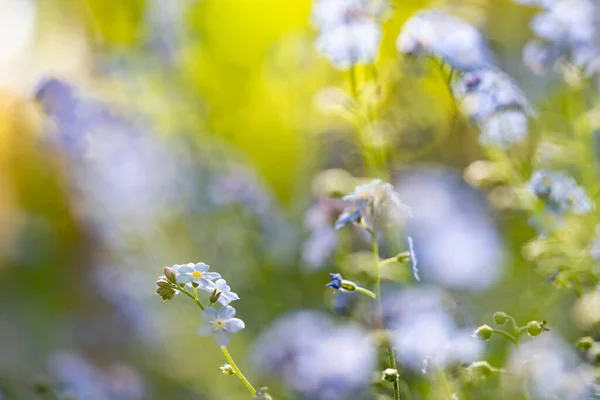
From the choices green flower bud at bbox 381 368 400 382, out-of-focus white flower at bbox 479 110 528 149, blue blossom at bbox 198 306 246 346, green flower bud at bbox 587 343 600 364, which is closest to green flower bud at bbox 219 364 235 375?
blue blossom at bbox 198 306 246 346

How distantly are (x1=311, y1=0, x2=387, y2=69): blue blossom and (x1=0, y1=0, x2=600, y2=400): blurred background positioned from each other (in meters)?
0.06

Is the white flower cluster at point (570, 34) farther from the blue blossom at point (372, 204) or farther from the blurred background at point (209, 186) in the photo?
the blue blossom at point (372, 204)

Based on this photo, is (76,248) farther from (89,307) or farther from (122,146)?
(122,146)

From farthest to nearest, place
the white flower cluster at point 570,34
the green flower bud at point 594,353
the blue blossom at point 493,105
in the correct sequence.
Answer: the white flower cluster at point 570,34 → the blue blossom at point 493,105 → the green flower bud at point 594,353

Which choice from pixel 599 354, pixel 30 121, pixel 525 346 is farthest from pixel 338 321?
pixel 30 121

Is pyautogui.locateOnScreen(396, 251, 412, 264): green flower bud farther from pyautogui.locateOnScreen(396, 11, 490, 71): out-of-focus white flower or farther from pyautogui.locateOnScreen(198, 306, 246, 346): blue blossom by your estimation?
pyautogui.locateOnScreen(396, 11, 490, 71): out-of-focus white flower

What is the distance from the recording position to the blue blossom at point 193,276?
2.50ft

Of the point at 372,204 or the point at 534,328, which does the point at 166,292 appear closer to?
the point at 372,204

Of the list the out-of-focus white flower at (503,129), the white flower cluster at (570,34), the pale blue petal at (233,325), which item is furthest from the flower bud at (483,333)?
the white flower cluster at (570,34)

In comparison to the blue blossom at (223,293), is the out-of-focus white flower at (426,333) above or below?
above

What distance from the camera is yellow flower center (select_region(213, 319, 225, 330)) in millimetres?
761

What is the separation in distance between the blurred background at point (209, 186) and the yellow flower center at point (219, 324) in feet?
0.95

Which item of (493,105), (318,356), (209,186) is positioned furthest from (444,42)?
(209,186)

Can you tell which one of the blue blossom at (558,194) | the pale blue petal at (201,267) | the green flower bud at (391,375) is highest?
the blue blossom at (558,194)
